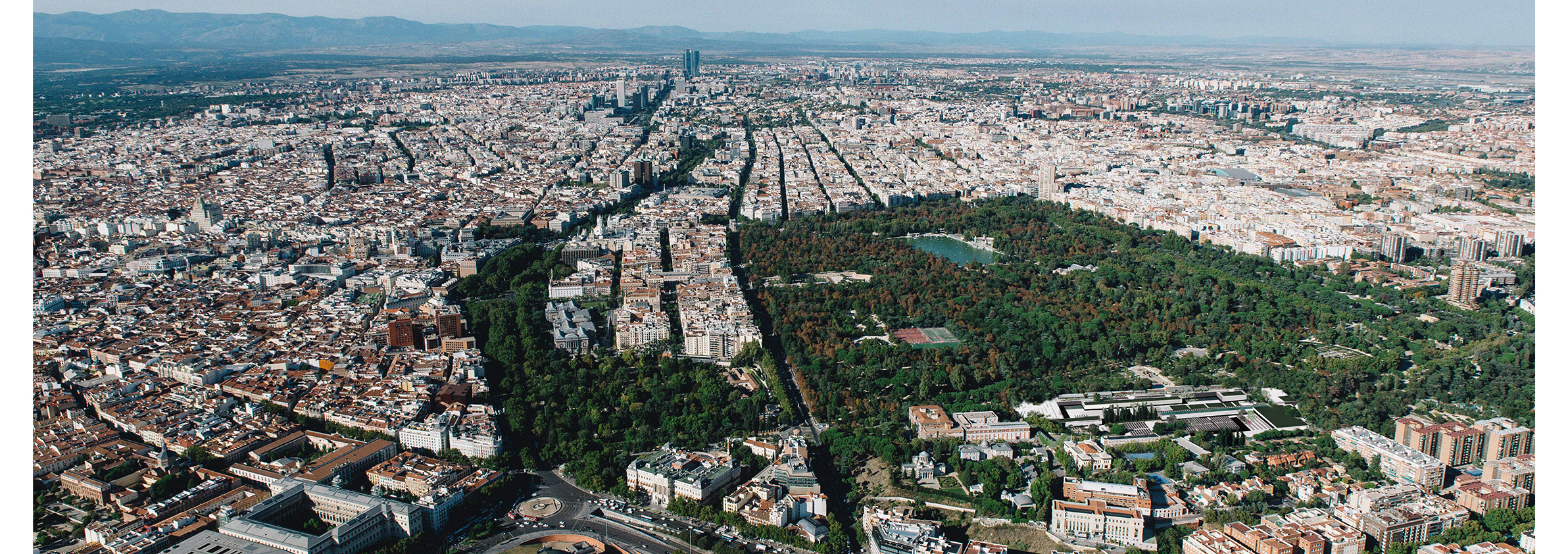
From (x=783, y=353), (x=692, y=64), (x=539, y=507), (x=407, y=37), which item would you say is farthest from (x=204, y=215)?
(x=407, y=37)

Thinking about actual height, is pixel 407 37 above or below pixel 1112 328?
above

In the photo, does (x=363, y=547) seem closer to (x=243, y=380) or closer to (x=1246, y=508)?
(x=243, y=380)

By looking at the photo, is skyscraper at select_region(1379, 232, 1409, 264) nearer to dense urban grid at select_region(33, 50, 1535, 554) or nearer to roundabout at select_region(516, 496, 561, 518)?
dense urban grid at select_region(33, 50, 1535, 554)

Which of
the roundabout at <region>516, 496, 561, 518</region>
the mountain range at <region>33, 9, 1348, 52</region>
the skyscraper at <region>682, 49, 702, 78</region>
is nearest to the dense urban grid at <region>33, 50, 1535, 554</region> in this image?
the roundabout at <region>516, 496, 561, 518</region>

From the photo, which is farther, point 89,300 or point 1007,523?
point 89,300

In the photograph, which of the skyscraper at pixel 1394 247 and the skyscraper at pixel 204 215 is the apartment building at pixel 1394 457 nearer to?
the skyscraper at pixel 1394 247

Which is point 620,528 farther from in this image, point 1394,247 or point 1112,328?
point 1394,247

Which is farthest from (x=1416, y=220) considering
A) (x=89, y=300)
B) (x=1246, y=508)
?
(x=89, y=300)
